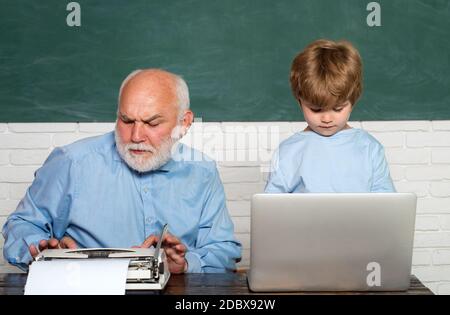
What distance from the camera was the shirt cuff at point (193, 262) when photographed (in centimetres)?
237

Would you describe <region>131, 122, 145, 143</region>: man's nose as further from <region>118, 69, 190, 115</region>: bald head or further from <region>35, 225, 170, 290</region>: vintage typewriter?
<region>35, 225, 170, 290</region>: vintage typewriter

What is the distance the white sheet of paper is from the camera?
175 cm

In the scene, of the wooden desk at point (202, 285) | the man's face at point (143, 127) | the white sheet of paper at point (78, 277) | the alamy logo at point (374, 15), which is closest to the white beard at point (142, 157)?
the man's face at point (143, 127)

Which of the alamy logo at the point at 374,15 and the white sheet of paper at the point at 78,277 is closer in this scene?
the white sheet of paper at the point at 78,277

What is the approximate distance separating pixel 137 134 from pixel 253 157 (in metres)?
1.21

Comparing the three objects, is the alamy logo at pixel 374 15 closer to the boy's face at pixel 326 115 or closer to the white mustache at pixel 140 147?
the boy's face at pixel 326 115

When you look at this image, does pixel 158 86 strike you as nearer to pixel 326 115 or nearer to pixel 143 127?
pixel 143 127

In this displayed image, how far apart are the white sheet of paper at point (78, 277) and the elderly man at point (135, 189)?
739 millimetres

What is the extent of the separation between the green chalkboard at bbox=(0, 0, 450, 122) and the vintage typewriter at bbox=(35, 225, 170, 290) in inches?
70.1

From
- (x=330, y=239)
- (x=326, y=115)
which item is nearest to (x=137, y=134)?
(x=326, y=115)

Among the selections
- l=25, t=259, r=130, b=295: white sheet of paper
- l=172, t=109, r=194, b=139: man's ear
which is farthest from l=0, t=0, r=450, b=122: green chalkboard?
l=25, t=259, r=130, b=295: white sheet of paper

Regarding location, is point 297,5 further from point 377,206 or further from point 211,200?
point 377,206

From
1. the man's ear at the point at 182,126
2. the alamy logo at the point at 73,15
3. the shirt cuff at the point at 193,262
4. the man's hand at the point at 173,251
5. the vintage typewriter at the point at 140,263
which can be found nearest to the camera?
the vintage typewriter at the point at 140,263

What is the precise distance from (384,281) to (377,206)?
217 mm
